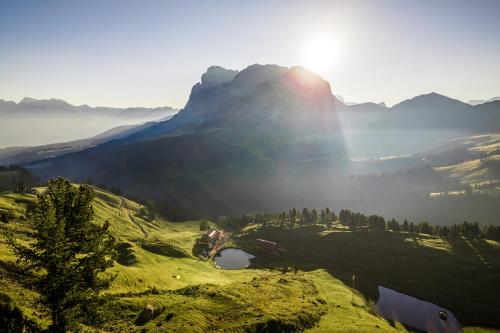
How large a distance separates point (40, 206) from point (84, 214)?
3.82 m

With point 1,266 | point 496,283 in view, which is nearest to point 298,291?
point 1,266

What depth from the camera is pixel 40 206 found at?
30172mm

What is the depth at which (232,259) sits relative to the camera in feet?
522

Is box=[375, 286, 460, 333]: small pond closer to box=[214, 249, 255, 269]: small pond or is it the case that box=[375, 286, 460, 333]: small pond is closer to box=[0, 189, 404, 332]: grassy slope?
box=[0, 189, 404, 332]: grassy slope

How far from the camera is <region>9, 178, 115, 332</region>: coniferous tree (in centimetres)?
2942

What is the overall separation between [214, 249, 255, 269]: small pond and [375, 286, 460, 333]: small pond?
61317 mm

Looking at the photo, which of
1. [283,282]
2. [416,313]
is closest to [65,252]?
[283,282]

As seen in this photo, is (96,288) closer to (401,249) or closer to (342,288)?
(342,288)

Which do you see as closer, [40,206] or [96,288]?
[40,206]

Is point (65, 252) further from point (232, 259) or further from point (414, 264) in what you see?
point (414, 264)

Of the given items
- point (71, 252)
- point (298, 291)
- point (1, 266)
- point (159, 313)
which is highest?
point (71, 252)

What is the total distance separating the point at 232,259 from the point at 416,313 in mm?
83029

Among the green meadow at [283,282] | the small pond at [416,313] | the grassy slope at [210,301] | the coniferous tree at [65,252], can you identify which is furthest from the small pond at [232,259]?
the coniferous tree at [65,252]

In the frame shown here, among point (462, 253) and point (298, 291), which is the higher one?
point (298, 291)
